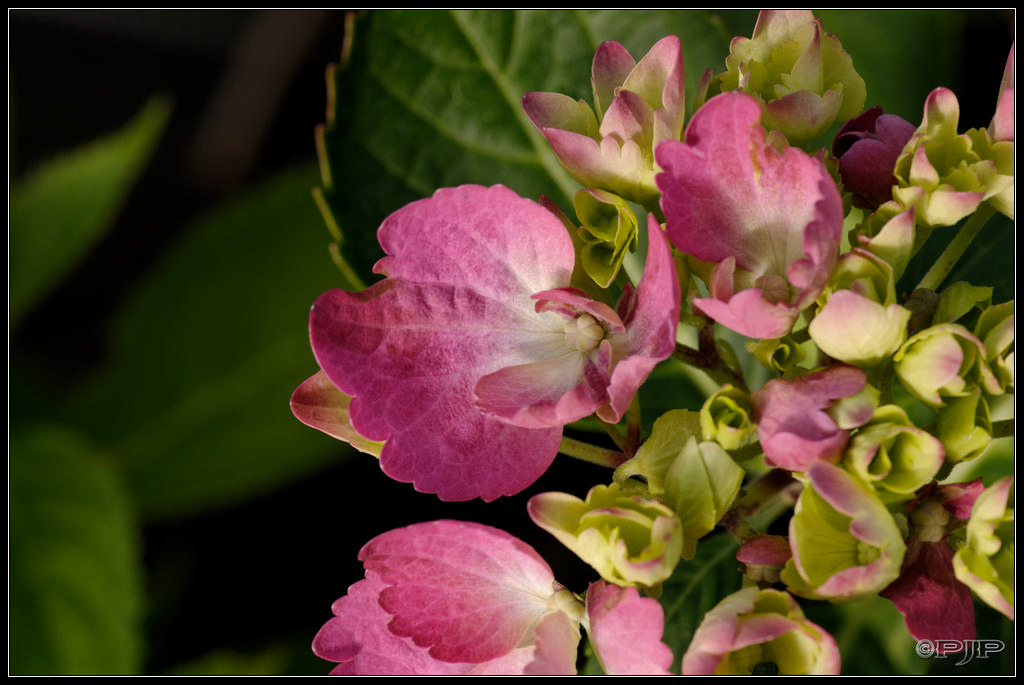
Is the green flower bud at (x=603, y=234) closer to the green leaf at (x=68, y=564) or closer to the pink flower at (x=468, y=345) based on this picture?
the pink flower at (x=468, y=345)

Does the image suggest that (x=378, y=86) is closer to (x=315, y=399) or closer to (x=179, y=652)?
(x=315, y=399)

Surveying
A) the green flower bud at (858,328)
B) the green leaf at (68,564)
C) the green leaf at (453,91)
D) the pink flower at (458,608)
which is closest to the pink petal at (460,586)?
the pink flower at (458,608)

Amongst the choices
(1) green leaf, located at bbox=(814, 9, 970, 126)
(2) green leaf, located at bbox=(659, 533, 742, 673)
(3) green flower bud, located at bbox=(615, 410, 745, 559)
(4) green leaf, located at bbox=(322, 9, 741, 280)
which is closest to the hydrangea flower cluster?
(3) green flower bud, located at bbox=(615, 410, 745, 559)

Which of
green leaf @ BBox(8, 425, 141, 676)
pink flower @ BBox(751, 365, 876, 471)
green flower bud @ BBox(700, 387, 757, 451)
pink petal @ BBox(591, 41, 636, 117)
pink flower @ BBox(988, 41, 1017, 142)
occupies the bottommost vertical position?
green leaf @ BBox(8, 425, 141, 676)

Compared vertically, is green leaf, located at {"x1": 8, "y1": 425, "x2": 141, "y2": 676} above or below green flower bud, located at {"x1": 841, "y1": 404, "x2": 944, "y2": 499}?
below

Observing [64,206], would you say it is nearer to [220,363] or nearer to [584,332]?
[220,363]

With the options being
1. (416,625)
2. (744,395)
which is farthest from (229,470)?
(744,395)

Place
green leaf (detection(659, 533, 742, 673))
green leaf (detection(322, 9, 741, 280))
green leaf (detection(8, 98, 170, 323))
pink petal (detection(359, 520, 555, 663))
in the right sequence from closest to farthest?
pink petal (detection(359, 520, 555, 663))
green leaf (detection(659, 533, 742, 673))
green leaf (detection(322, 9, 741, 280))
green leaf (detection(8, 98, 170, 323))

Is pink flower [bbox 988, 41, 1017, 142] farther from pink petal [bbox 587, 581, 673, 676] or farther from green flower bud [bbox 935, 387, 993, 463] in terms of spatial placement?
pink petal [bbox 587, 581, 673, 676]
